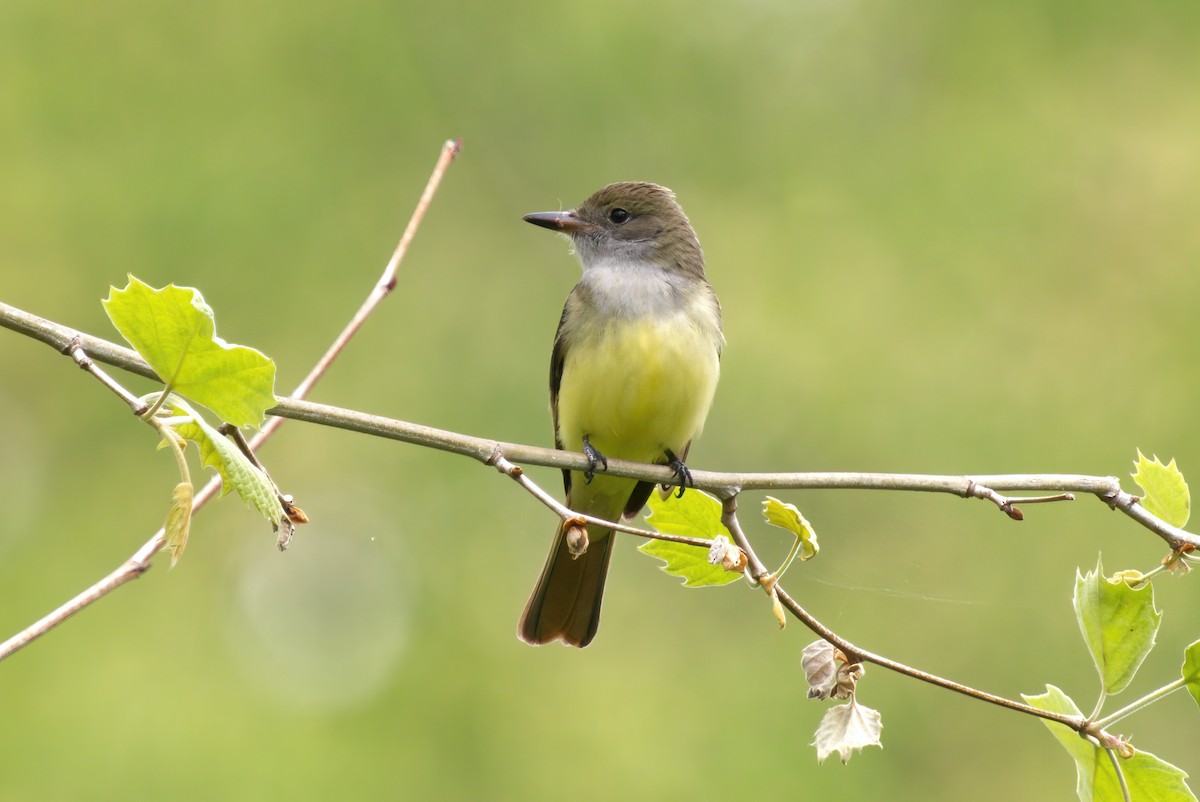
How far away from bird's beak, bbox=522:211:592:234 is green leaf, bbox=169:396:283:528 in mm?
2663

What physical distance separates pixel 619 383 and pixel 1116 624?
1946 millimetres

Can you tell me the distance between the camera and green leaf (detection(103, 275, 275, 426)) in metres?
1.86

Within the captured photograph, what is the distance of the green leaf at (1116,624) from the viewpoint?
209 centimetres

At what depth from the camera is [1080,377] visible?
10211 mm

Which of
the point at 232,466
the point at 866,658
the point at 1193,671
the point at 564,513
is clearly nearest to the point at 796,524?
the point at 866,658

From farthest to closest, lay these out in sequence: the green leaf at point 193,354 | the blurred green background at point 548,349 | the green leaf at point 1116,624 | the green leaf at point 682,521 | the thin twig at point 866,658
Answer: the blurred green background at point 548,349
the green leaf at point 682,521
the green leaf at point 1116,624
the thin twig at point 866,658
the green leaf at point 193,354

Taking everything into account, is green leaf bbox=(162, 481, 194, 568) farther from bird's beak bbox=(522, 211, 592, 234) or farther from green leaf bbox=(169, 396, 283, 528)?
bird's beak bbox=(522, 211, 592, 234)

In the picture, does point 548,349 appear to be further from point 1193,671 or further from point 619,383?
point 1193,671

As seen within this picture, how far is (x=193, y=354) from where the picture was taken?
74.0 inches

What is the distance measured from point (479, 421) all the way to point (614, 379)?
16.7 feet

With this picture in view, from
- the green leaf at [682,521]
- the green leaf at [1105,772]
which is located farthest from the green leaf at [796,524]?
the green leaf at [1105,772]

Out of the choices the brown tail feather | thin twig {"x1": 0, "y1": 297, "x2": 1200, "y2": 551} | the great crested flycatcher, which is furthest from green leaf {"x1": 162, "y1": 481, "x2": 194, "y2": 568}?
the brown tail feather

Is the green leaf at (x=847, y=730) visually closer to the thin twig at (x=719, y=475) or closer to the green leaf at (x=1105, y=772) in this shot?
the green leaf at (x=1105, y=772)

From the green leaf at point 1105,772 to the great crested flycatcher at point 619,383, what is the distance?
1696mm
